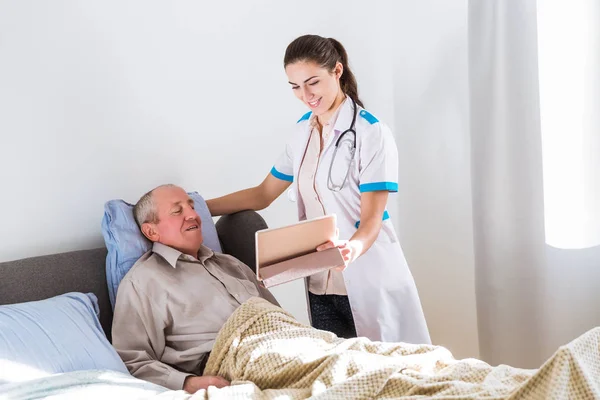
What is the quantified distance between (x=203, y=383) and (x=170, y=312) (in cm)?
36

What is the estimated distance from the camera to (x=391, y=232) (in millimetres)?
2471

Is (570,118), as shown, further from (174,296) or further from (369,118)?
(174,296)

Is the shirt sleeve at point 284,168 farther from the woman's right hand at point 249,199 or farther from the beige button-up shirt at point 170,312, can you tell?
the beige button-up shirt at point 170,312

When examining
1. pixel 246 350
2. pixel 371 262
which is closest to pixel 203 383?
pixel 246 350

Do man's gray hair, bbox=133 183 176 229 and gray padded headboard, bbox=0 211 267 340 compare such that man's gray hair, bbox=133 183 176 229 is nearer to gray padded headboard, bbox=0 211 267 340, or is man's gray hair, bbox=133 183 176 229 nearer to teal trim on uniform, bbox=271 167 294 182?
gray padded headboard, bbox=0 211 267 340

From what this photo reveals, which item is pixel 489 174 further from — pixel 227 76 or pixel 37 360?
pixel 37 360

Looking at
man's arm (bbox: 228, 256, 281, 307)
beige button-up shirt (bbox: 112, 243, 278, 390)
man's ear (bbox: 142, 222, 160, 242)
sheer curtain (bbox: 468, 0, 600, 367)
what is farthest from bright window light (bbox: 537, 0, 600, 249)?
man's ear (bbox: 142, 222, 160, 242)

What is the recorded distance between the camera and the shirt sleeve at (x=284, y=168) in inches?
105

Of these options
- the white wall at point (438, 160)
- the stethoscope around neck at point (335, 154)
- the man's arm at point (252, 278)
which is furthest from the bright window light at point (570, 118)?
the man's arm at point (252, 278)

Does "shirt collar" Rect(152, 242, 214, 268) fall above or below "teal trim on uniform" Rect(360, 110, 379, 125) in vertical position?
below

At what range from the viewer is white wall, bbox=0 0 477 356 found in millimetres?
2336

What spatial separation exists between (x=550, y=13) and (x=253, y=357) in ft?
6.08

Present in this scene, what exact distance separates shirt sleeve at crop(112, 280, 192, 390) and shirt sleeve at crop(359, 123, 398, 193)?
78 centimetres

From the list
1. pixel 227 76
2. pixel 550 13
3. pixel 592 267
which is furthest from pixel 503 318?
pixel 227 76
